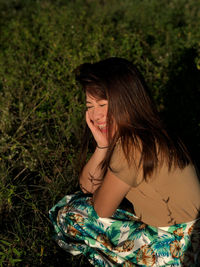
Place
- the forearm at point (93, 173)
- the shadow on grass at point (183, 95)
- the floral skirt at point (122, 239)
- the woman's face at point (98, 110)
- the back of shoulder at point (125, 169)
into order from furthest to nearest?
the shadow on grass at point (183, 95)
the forearm at point (93, 173)
the woman's face at point (98, 110)
the floral skirt at point (122, 239)
the back of shoulder at point (125, 169)

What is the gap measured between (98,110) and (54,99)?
4.85 ft

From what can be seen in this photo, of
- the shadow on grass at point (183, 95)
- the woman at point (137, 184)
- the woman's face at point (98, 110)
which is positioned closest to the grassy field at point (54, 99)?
the shadow on grass at point (183, 95)

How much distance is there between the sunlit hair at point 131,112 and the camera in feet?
6.34

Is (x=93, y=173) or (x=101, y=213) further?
(x=93, y=173)

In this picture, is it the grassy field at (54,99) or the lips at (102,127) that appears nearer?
the lips at (102,127)

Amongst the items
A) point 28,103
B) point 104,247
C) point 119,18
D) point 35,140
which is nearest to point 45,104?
point 28,103

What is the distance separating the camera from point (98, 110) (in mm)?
2174

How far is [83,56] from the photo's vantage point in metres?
3.86

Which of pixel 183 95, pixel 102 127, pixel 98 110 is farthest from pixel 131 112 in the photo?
pixel 183 95

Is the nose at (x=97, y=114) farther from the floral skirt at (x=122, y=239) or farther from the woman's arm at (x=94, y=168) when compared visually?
the floral skirt at (x=122, y=239)

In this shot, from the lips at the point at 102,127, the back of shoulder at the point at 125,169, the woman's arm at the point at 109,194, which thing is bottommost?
the woman's arm at the point at 109,194

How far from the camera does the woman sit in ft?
6.24

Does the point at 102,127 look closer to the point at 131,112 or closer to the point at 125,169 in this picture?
the point at 131,112

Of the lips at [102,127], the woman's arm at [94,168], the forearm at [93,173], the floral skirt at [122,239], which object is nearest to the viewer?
the floral skirt at [122,239]
